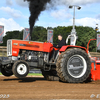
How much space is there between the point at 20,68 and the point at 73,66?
5.65 ft

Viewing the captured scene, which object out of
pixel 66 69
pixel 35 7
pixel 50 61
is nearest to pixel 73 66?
pixel 66 69

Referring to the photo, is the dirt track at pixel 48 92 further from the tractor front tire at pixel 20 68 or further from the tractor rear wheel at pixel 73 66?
the tractor rear wheel at pixel 73 66

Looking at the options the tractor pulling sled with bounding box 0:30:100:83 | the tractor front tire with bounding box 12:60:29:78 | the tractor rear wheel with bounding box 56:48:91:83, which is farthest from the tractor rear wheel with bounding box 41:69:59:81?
the tractor front tire with bounding box 12:60:29:78

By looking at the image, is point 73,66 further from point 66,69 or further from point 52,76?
point 52,76

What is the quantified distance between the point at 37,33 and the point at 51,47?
176 ft

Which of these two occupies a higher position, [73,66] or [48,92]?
[73,66]

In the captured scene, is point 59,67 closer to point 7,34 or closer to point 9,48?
point 9,48

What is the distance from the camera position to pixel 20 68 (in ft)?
19.9

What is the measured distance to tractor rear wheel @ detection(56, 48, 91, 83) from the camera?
20.0ft

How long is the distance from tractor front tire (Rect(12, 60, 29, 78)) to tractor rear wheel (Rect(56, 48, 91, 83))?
3.35ft

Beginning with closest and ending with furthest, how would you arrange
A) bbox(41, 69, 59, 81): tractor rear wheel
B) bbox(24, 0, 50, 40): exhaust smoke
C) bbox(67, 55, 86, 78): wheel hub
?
1. bbox(67, 55, 86, 78): wheel hub
2. bbox(41, 69, 59, 81): tractor rear wheel
3. bbox(24, 0, 50, 40): exhaust smoke

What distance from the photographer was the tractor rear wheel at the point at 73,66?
609 cm

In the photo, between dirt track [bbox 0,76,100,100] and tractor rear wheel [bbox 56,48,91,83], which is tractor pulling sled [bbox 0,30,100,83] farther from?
dirt track [bbox 0,76,100,100]

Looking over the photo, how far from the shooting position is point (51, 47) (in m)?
6.91
